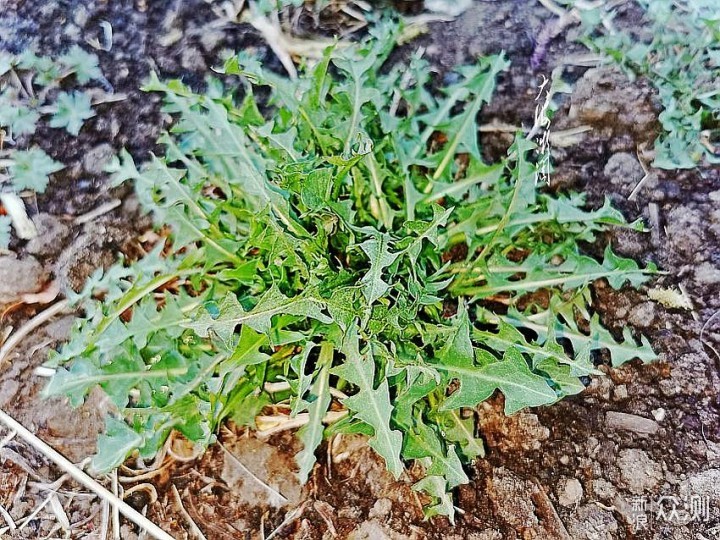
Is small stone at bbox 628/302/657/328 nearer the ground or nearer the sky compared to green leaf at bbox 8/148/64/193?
nearer the ground

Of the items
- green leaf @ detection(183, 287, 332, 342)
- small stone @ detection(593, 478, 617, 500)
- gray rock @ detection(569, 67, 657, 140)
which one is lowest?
small stone @ detection(593, 478, 617, 500)

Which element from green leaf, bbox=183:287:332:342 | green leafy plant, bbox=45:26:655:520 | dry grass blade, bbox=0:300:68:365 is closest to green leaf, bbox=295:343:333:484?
green leafy plant, bbox=45:26:655:520

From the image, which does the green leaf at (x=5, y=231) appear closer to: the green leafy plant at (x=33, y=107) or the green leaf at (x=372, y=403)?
the green leafy plant at (x=33, y=107)

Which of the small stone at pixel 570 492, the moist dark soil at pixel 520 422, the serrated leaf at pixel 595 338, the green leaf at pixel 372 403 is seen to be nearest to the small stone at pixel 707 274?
the moist dark soil at pixel 520 422

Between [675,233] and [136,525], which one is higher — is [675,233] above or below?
above

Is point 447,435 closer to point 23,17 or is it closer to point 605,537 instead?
point 605,537

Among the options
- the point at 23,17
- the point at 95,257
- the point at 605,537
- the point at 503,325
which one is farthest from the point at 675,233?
the point at 23,17

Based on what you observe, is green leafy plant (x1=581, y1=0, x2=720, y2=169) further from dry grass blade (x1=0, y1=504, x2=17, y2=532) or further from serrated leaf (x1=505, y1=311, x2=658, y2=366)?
dry grass blade (x1=0, y1=504, x2=17, y2=532)
